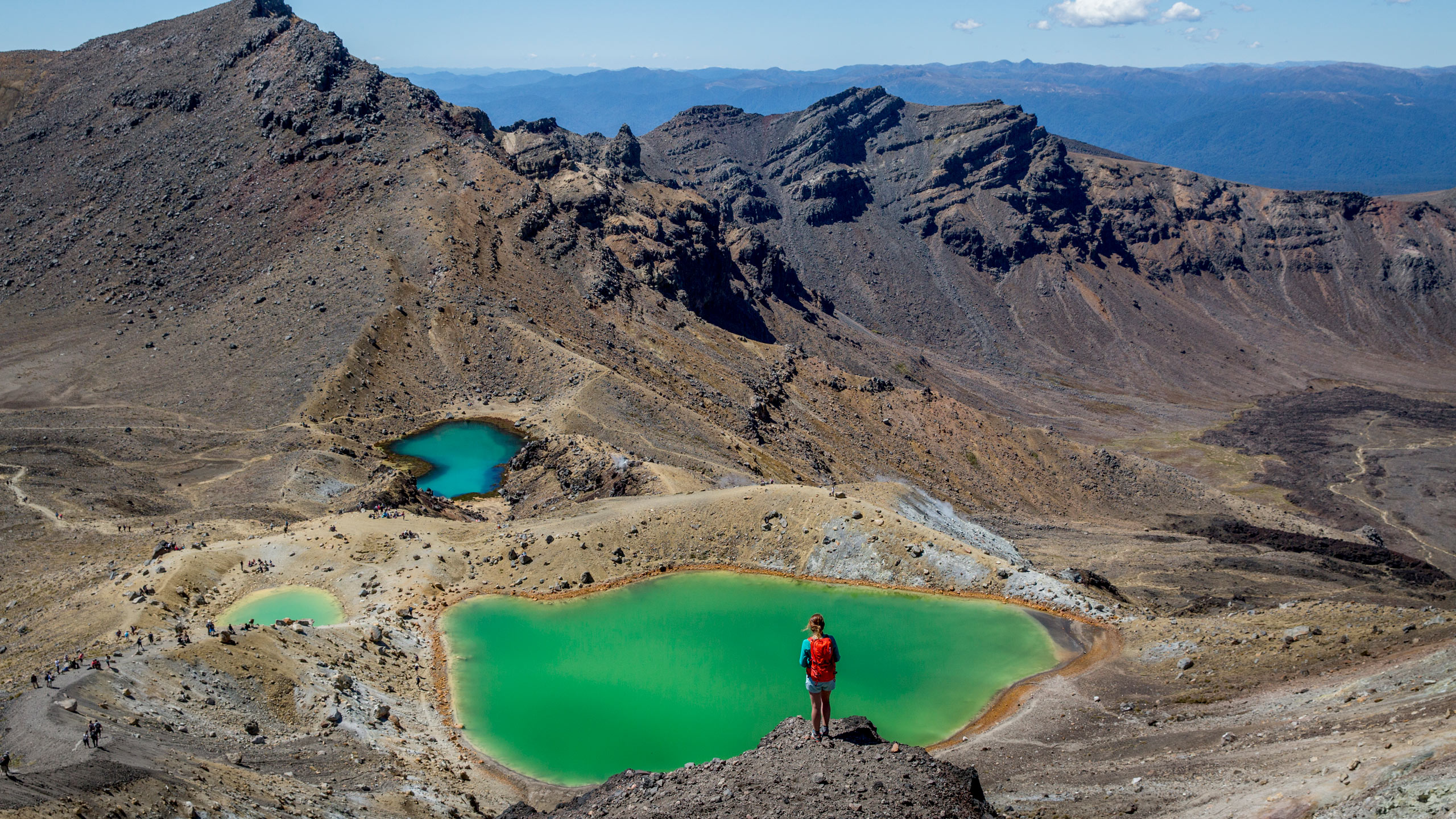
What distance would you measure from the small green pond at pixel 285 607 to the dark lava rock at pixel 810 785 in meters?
18.5

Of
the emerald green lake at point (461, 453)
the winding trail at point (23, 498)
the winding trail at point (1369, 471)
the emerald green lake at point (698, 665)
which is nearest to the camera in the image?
the emerald green lake at point (698, 665)

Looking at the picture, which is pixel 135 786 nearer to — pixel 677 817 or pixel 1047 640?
pixel 677 817

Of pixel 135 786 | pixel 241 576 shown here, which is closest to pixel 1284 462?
pixel 241 576

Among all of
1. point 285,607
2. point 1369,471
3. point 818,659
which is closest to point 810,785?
point 818,659

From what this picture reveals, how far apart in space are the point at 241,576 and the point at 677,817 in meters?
26.8

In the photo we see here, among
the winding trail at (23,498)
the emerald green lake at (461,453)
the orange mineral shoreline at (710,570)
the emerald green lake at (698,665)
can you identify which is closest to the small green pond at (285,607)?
the orange mineral shoreline at (710,570)

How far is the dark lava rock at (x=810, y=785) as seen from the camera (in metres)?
18.9

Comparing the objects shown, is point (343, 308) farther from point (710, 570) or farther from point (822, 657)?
point (822, 657)

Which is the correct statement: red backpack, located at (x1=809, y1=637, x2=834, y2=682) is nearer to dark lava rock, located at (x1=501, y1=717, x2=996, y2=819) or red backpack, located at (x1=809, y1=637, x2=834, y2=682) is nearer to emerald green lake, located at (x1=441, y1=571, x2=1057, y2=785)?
dark lava rock, located at (x1=501, y1=717, x2=996, y2=819)

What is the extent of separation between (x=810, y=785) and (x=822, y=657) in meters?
2.73

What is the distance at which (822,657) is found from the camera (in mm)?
19672

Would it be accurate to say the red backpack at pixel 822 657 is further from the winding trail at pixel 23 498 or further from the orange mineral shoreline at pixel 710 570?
the winding trail at pixel 23 498

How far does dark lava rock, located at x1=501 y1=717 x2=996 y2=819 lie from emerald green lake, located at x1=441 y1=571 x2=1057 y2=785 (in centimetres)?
642

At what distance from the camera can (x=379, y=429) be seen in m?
70.2
